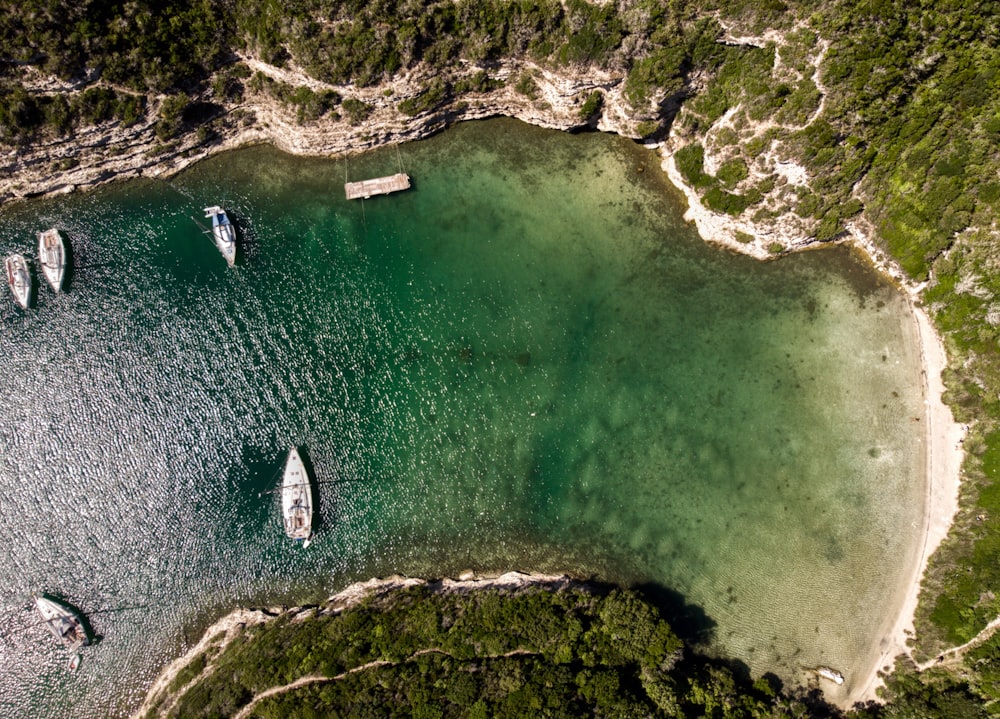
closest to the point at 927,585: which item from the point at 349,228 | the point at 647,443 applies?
the point at 647,443

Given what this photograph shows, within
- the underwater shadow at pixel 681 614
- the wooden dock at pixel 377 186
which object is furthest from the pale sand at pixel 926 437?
the wooden dock at pixel 377 186

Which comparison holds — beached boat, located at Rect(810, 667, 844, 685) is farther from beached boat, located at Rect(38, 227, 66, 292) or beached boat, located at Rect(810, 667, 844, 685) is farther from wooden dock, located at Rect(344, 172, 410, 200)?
beached boat, located at Rect(38, 227, 66, 292)

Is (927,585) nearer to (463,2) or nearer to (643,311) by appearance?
(643,311)

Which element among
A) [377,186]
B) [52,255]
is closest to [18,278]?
[52,255]

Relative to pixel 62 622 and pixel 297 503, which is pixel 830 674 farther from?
pixel 62 622

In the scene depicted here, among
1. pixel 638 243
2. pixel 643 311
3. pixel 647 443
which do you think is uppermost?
pixel 638 243

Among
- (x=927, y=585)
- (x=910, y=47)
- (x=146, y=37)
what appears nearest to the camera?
(x=910, y=47)

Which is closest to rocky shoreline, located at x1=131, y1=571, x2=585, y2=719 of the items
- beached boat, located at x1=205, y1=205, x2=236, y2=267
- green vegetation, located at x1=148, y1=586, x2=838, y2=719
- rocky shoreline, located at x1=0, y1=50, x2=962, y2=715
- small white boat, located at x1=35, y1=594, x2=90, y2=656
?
rocky shoreline, located at x1=0, y1=50, x2=962, y2=715
